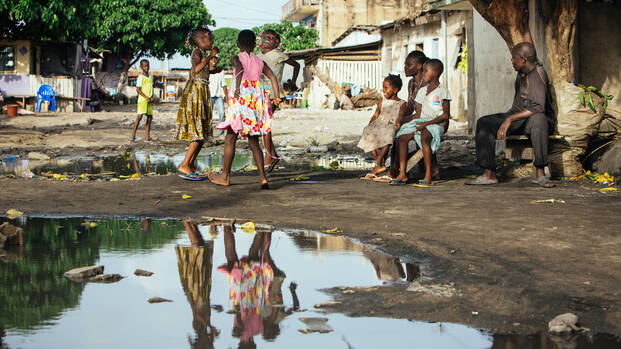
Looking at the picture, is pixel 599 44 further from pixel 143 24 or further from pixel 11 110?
pixel 143 24

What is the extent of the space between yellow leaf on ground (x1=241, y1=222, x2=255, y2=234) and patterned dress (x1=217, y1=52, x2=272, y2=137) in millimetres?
2088

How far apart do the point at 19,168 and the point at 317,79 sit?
1049 inches

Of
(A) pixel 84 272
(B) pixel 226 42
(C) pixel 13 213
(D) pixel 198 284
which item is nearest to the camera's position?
(D) pixel 198 284

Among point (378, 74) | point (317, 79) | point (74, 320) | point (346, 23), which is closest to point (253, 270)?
point (74, 320)

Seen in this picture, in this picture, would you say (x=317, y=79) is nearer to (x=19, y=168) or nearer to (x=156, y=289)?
(x=19, y=168)

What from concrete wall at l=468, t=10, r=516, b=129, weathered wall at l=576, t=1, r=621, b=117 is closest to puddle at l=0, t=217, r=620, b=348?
weathered wall at l=576, t=1, r=621, b=117

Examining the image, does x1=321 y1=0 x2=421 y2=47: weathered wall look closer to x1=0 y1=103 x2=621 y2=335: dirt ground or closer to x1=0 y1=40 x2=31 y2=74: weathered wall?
x1=0 y1=40 x2=31 y2=74: weathered wall

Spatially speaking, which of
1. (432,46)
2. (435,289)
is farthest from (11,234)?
(432,46)

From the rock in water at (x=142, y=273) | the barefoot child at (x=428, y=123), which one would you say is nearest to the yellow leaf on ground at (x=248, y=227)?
the rock in water at (x=142, y=273)

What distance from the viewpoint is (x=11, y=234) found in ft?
16.1

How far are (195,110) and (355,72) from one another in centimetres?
2543

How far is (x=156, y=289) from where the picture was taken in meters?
3.84

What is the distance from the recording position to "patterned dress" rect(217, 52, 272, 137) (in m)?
7.63

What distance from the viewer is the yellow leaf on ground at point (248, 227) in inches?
216
